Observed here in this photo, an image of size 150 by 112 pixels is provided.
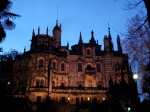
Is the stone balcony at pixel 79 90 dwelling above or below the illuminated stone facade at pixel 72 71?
below

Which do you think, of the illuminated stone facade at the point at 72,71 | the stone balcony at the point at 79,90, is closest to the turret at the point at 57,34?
the illuminated stone facade at the point at 72,71

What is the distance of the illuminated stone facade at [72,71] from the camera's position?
5488cm

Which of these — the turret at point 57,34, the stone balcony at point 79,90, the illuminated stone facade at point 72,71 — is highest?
the turret at point 57,34

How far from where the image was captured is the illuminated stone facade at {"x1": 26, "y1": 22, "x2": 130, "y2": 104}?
54.9 metres

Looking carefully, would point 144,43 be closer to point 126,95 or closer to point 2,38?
point 126,95

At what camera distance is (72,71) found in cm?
5884

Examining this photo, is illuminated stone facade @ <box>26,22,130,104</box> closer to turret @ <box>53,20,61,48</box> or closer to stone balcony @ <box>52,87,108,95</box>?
stone balcony @ <box>52,87,108,95</box>

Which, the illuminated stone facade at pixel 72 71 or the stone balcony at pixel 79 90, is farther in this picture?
the stone balcony at pixel 79 90

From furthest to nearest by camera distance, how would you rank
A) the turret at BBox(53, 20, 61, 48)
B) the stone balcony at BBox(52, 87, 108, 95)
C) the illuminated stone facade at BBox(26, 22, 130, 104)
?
1. the turret at BBox(53, 20, 61, 48)
2. the stone balcony at BBox(52, 87, 108, 95)
3. the illuminated stone facade at BBox(26, 22, 130, 104)

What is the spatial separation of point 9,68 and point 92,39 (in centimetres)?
3033

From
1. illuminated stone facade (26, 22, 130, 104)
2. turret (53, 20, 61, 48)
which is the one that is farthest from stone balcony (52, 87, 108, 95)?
turret (53, 20, 61, 48)

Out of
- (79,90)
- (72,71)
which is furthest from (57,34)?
(79,90)

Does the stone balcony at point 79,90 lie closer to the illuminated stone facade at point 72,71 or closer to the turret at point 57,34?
the illuminated stone facade at point 72,71

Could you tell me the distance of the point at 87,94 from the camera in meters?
55.9
